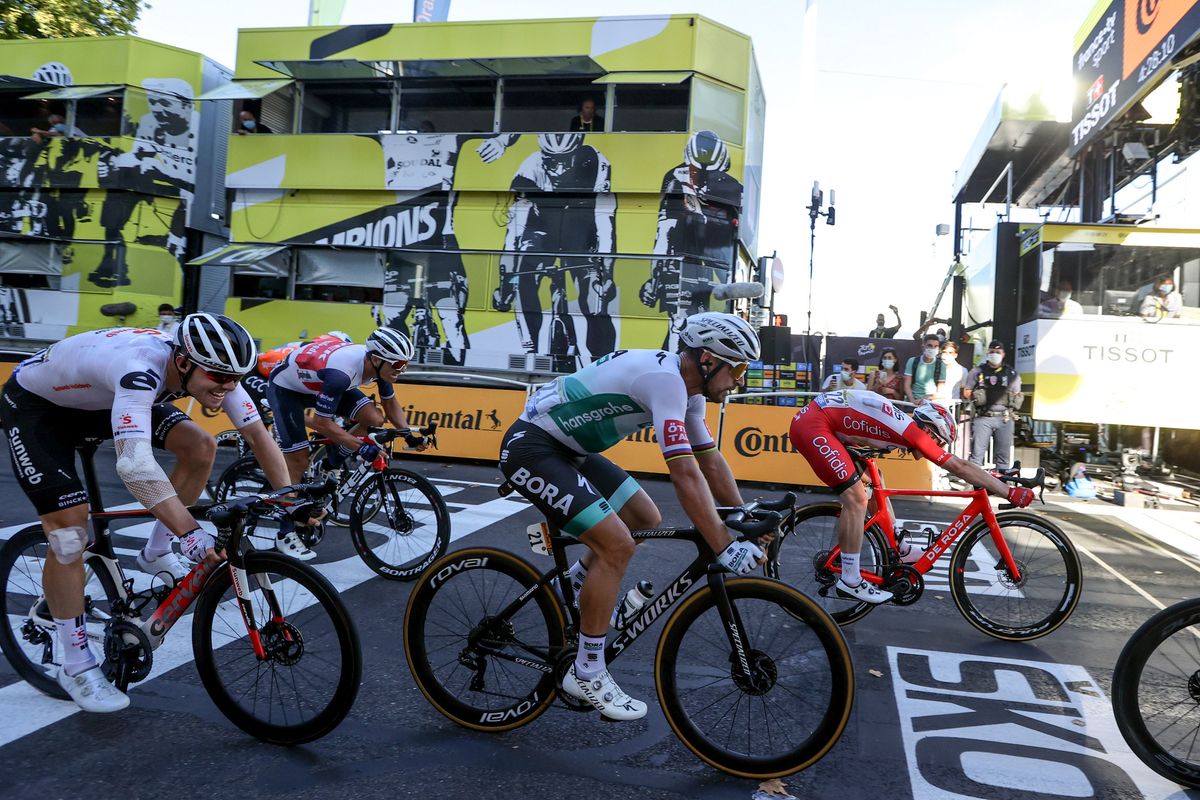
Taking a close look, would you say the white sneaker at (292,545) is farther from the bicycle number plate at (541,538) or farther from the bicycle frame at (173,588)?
the bicycle number plate at (541,538)

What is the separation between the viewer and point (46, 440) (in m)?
4.03

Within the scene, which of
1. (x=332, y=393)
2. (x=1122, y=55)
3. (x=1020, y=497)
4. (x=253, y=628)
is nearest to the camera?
(x=253, y=628)

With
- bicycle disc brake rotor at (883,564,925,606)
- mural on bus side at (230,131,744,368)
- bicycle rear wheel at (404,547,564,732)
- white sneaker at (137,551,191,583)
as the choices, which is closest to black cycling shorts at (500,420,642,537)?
bicycle rear wheel at (404,547,564,732)

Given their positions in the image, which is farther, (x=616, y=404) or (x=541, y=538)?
(x=541, y=538)

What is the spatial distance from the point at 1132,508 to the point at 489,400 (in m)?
9.32

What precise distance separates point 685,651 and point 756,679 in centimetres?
30

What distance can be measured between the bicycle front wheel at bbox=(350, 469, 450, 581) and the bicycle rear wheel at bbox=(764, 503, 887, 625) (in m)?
2.54

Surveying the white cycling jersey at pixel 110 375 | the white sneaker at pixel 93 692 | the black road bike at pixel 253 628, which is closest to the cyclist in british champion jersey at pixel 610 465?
the black road bike at pixel 253 628

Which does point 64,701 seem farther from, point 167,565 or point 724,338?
point 724,338

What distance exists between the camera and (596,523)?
12.4 ft

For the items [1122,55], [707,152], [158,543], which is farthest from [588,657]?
[1122,55]

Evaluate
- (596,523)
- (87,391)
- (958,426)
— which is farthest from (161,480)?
(958,426)

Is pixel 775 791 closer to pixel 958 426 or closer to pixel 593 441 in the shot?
pixel 593 441

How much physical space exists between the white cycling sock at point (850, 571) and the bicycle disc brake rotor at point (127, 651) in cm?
403
